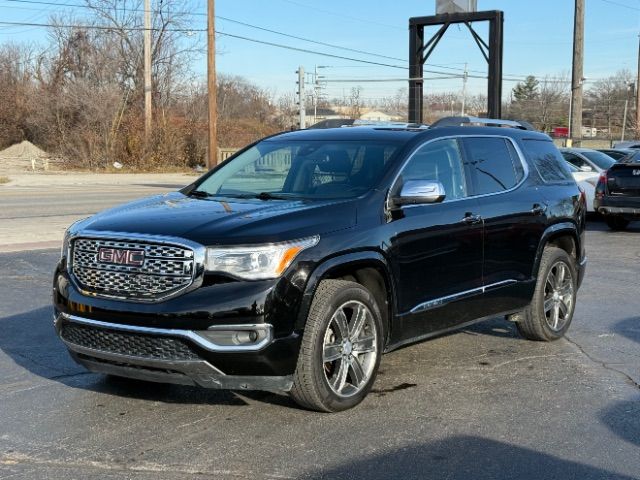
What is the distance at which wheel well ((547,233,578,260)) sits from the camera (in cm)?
722

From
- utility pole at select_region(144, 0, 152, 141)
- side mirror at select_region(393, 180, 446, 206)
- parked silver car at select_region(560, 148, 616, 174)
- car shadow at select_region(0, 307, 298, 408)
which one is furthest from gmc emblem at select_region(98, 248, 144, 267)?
utility pole at select_region(144, 0, 152, 141)

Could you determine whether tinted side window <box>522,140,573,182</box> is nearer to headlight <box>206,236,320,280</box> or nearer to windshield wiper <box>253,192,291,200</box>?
windshield wiper <box>253,192,291,200</box>

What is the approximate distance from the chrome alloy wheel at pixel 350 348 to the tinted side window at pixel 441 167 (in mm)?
1089

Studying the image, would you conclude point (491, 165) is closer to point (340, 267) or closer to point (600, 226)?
point (340, 267)

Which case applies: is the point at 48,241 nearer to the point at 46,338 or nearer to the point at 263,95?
the point at 46,338

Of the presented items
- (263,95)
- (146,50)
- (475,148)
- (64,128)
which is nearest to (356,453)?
(475,148)

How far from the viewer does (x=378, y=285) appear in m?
5.37

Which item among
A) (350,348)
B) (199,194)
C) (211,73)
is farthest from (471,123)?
(211,73)

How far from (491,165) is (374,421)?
2567 millimetres

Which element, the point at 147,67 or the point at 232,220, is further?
the point at 147,67

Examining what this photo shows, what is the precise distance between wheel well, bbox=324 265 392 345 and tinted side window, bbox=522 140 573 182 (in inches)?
93.9

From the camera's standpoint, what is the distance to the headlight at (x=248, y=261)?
4559 millimetres

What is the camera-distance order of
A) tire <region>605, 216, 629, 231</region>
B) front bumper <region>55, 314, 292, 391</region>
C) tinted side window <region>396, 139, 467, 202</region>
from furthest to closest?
1. tire <region>605, 216, 629, 231</region>
2. tinted side window <region>396, 139, 467, 202</region>
3. front bumper <region>55, 314, 292, 391</region>

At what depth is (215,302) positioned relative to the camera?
450 cm
